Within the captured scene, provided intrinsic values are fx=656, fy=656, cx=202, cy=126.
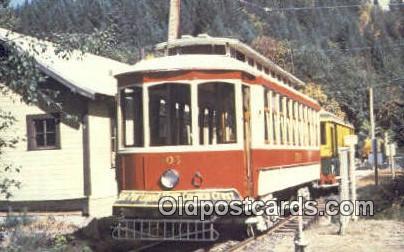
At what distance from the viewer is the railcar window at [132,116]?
35.2 ft

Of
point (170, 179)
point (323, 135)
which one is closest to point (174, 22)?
point (323, 135)

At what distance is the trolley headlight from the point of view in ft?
33.5

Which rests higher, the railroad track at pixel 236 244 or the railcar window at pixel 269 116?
the railcar window at pixel 269 116

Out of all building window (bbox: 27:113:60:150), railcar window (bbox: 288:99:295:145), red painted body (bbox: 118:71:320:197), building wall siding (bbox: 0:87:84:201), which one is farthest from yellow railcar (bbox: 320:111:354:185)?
red painted body (bbox: 118:71:320:197)

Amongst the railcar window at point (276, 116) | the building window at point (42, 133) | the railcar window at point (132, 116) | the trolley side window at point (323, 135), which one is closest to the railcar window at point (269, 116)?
the railcar window at point (276, 116)

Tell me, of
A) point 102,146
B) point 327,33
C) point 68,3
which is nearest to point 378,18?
point 327,33

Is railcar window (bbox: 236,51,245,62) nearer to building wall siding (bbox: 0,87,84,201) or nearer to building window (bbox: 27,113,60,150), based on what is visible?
building wall siding (bbox: 0,87,84,201)

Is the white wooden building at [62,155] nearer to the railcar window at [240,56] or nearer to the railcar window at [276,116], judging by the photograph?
the railcar window at [240,56]

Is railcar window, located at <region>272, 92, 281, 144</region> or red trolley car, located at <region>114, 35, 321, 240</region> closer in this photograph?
red trolley car, located at <region>114, 35, 321, 240</region>

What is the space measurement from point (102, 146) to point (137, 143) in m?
6.41

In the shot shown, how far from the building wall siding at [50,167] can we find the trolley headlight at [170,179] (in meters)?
6.43

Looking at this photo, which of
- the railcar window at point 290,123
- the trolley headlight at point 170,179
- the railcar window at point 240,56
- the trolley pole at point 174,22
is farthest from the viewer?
the trolley pole at point 174,22

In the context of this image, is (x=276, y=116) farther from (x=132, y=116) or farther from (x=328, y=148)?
(x=328, y=148)

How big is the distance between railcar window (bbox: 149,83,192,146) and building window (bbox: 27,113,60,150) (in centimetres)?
651
